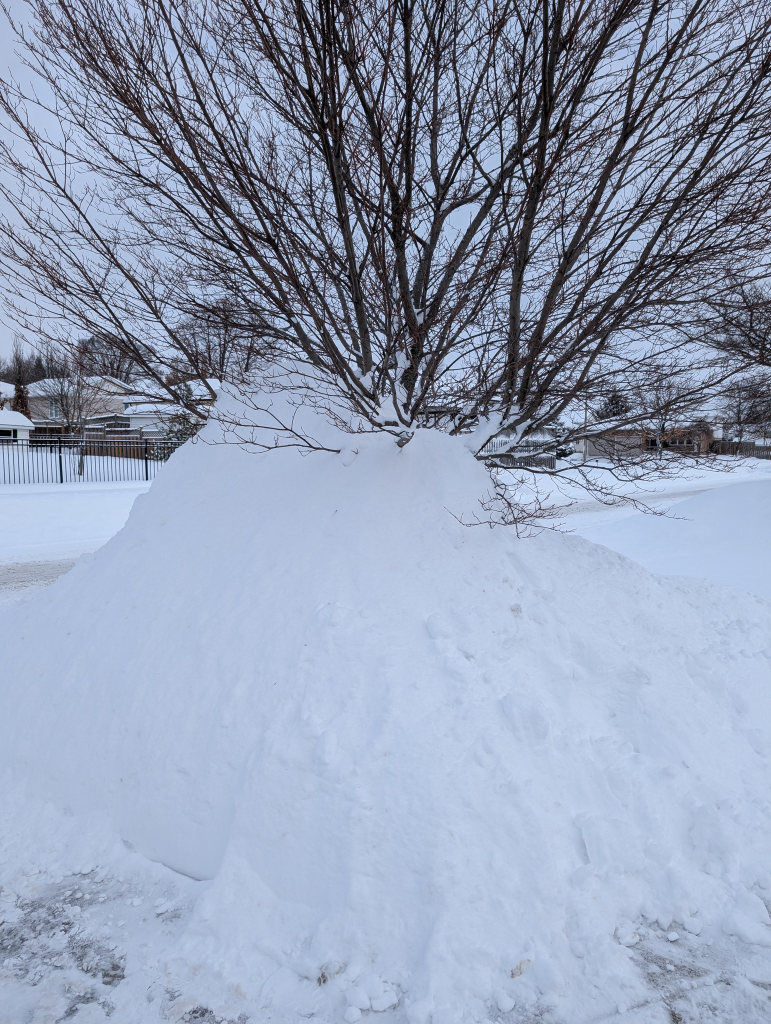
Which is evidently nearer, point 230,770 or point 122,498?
point 230,770

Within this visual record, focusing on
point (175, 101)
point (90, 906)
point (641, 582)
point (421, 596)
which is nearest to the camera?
point (90, 906)

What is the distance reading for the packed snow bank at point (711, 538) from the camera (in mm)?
8359

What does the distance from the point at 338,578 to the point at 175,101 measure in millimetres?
2847

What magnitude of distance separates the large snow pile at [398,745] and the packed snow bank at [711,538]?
391 centimetres

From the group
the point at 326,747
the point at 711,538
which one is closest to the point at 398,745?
the point at 326,747

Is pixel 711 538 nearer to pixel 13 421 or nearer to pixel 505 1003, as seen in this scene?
pixel 505 1003

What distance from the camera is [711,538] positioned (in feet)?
32.4

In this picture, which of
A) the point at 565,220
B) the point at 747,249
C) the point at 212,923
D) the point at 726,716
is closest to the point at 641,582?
the point at 726,716

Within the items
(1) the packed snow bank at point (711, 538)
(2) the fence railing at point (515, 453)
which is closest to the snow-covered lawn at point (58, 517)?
(2) the fence railing at point (515, 453)

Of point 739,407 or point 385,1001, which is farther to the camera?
point 739,407

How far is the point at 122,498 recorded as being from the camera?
17484 mm

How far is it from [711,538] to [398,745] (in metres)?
8.60

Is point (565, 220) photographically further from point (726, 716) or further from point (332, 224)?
point (726, 716)

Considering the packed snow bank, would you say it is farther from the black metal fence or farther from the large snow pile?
the black metal fence
